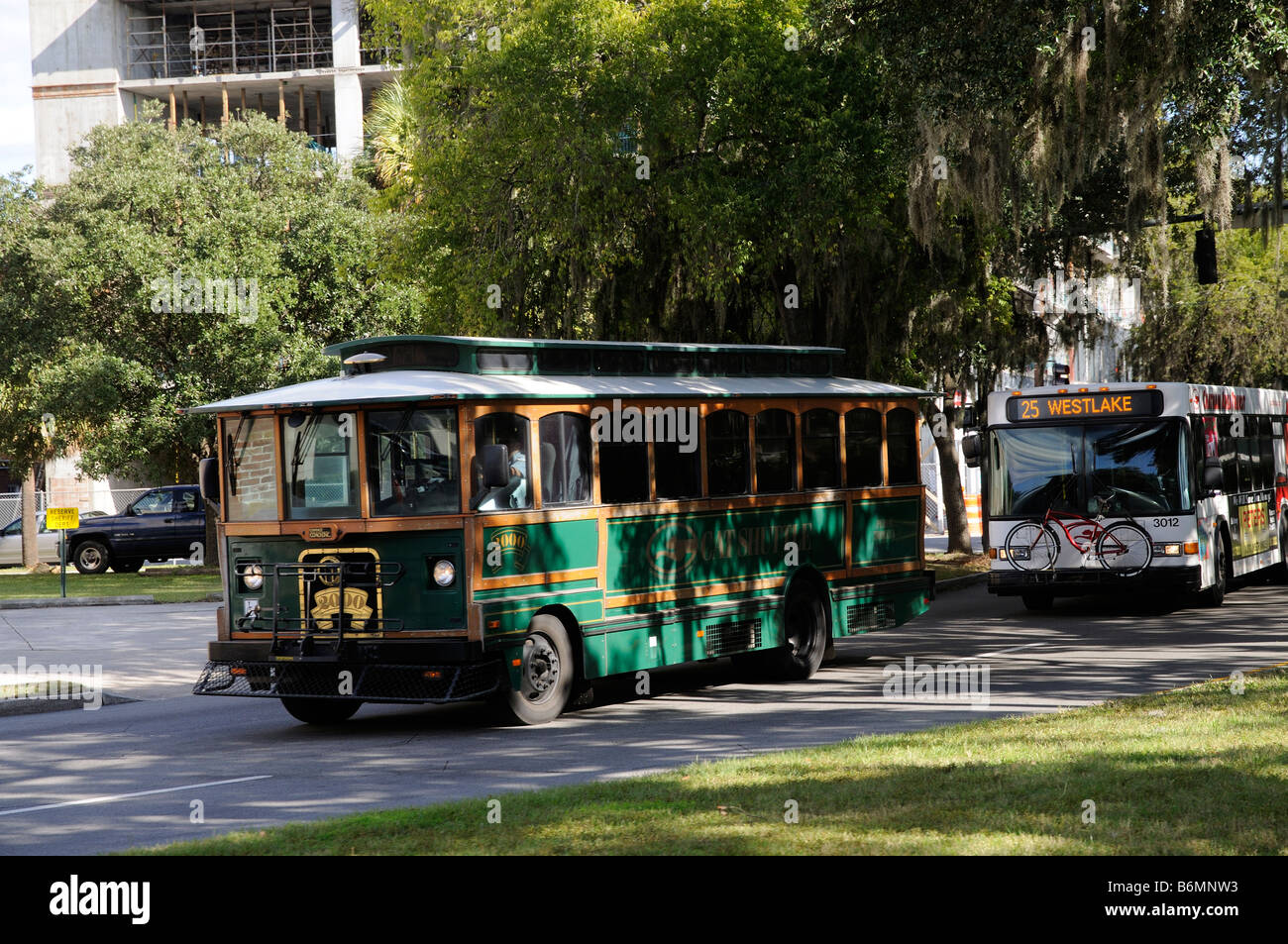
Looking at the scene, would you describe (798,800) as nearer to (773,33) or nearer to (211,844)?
(211,844)

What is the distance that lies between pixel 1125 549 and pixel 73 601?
55.7 feet

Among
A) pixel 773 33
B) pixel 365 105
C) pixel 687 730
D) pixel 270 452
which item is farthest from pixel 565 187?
pixel 365 105

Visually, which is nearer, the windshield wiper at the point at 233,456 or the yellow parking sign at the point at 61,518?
the windshield wiper at the point at 233,456

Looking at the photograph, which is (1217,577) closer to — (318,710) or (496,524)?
(496,524)

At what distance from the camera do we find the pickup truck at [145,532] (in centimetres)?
3572

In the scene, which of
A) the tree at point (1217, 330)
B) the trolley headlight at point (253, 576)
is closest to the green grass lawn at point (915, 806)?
the trolley headlight at point (253, 576)

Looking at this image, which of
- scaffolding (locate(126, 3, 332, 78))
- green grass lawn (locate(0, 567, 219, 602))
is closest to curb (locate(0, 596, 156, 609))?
green grass lawn (locate(0, 567, 219, 602))

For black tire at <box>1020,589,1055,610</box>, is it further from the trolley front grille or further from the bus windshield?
the trolley front grille

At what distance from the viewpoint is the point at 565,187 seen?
21.7 meters

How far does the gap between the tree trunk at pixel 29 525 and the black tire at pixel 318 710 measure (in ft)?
89.2

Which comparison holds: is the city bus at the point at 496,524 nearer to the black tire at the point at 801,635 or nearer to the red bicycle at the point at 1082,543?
the black tire at the point at 801,635

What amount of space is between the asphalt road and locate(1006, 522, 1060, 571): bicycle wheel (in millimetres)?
890

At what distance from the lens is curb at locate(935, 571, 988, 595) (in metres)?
25.7

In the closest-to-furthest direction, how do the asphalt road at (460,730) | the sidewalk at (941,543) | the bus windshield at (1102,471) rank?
the asphalt road at (460,730) → the bus windshield at (1102,471) → the sidewalk at (941,543)
